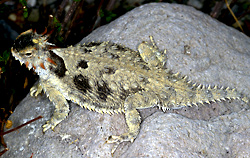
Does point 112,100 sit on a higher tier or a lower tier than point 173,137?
lower

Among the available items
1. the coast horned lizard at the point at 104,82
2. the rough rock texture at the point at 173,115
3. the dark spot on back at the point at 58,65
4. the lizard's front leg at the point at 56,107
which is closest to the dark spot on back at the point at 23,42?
the coast horned lizard at the point at 104,82

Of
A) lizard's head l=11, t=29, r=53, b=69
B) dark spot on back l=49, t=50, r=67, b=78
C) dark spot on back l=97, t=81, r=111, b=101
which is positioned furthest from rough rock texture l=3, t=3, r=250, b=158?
lizard's head l=11, t=29, r=53, b=69

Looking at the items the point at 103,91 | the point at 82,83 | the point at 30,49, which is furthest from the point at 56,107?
the point at 30,49

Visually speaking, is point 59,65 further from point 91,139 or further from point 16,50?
point 91,139

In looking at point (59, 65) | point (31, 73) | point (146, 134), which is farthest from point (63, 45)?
point (146, 134)

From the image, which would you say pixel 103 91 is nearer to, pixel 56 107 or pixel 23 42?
pixel 56 107

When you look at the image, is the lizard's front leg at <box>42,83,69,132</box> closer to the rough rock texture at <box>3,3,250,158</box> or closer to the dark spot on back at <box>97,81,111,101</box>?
the rough rock texture at <box>3,3,250,158</box>

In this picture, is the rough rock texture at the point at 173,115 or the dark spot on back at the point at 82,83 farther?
the dark spot on back at the point at 82,83

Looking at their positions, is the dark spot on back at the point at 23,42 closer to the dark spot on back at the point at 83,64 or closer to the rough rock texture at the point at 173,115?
the dark spot on back at the point at 83,64
